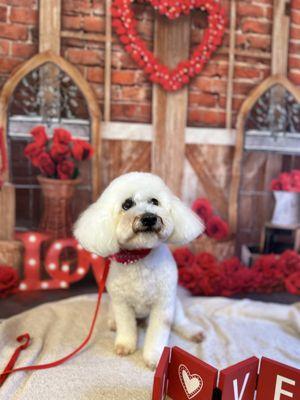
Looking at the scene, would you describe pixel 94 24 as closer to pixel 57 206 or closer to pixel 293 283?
pixel 57 206

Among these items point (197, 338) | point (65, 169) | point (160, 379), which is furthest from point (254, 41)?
point (160, 379)

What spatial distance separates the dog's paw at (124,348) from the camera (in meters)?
1.54

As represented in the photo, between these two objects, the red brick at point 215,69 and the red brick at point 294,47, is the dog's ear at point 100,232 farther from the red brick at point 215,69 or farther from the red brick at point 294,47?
the red brick at point 294,47

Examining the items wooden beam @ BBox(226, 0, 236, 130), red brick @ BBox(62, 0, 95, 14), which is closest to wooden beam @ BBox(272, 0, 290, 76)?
wooden beam @ BBox(226, 0, 236, 130)

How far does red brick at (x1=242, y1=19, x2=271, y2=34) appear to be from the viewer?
7.00ft

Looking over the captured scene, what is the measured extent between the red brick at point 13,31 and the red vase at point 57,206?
0.63 m

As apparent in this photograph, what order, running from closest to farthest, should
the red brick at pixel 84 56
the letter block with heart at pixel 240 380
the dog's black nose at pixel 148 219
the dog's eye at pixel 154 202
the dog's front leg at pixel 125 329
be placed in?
the letter block with heart at pixel 240 380
the dog's black nose at pixel 148 219
the dog's eye at pixel 154 202
the dog's front leg at pixel 125 329
the red brick at pixel 84 56

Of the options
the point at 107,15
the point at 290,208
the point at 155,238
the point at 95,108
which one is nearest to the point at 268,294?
the point at 290,208

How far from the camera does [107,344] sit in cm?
163

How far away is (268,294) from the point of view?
2203mm

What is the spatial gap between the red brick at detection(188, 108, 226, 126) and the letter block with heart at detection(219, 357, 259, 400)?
1.29 meters

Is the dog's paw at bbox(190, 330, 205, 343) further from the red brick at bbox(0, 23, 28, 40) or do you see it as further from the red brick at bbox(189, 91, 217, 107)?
the red brick at bbox(0, 23, 28, 40)

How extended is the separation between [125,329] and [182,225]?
442mm

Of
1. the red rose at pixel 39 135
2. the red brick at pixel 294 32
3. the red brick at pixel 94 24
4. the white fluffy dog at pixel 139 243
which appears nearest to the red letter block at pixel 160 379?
the white fluffy dog at pixel 139 243
